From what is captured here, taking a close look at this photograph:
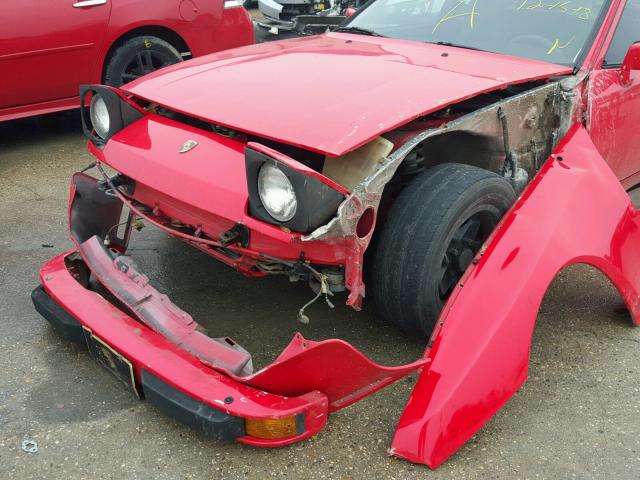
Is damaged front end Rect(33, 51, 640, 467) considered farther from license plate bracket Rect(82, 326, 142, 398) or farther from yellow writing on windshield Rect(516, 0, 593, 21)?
yellow writing on windshield Rect(516, 0, 593, 21)

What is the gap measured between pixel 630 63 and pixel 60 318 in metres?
2.66

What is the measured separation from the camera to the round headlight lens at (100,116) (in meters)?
2.71

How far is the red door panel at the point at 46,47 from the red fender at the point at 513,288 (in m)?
3.60

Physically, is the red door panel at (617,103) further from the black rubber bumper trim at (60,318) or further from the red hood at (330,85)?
the black rubber bumper trim at (60,318)

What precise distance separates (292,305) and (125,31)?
3051mm

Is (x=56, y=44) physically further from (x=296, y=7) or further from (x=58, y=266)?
(x=296, y=7)

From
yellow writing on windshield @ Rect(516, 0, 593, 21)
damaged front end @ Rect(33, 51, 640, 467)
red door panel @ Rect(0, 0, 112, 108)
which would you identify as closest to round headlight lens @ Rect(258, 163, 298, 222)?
damaged front end @ Rect(33, 51, 640, 467)

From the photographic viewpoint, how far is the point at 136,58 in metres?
4.91

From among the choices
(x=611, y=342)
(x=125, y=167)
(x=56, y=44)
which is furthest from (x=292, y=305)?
(x=56, y=44)

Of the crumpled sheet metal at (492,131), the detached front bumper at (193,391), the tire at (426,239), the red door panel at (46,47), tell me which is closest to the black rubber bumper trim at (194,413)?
the detached front bumper at (193,391)

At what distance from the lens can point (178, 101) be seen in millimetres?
2451

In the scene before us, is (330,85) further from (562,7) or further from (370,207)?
(562,7)

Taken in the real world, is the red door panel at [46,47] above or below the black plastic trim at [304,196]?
below

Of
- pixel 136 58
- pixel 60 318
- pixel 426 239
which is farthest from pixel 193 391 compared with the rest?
pixel 136 58
